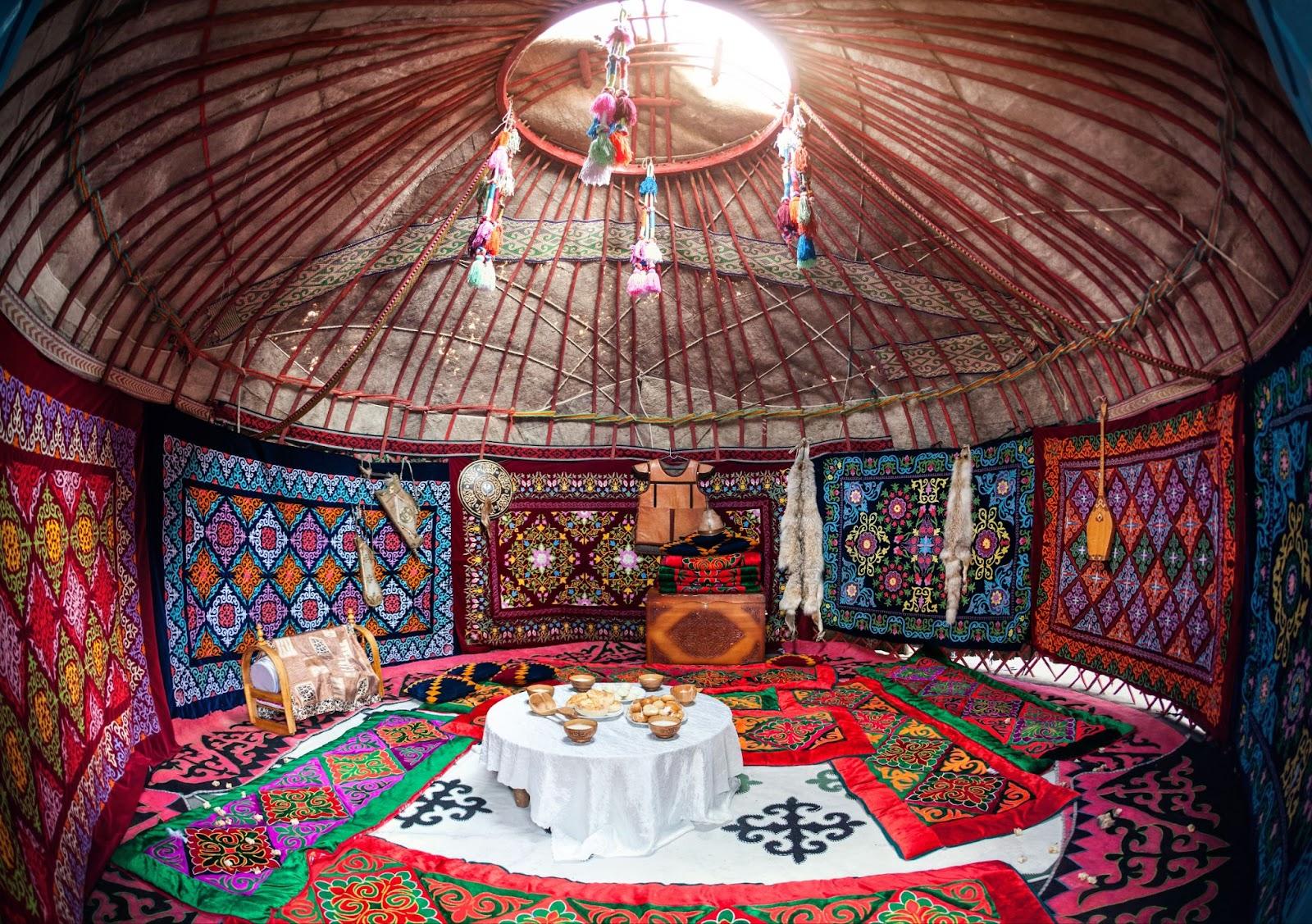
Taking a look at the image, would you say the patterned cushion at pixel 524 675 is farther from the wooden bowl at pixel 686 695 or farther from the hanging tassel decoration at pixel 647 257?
the hanging tassel decoration at pixel 647 257

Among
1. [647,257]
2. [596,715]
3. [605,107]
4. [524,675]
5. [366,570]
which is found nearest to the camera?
[605,107]

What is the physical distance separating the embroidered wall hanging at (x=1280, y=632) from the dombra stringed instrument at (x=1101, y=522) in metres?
1.21

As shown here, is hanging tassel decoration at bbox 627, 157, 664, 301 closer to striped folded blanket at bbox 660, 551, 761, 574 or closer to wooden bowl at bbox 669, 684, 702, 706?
wooden bowl at bbox 669, 684, 702, 706

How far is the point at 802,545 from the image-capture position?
648 centimetres

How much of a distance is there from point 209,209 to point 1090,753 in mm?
4764

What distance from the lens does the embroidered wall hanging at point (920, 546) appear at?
5512 millimetres

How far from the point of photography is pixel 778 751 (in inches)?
160

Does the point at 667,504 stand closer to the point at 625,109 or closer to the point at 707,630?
the point at 707,630

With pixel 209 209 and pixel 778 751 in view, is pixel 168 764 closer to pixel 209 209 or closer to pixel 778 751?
pixel 209 209

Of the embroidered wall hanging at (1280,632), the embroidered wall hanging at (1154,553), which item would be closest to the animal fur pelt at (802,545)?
the embroidered wall hanging at (1154,553)

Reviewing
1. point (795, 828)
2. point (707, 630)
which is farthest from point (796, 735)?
point (707, 630)

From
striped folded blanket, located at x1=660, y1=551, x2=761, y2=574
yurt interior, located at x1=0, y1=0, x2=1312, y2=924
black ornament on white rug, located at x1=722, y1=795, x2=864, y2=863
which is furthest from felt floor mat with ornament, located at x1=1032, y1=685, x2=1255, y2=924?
striped folded blanket, located at x1=660, y1=551, x2=761, y2=574

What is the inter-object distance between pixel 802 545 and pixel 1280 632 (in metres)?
3.64

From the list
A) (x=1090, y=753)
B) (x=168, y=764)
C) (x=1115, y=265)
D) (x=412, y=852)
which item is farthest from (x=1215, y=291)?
(x=168, y=764)
